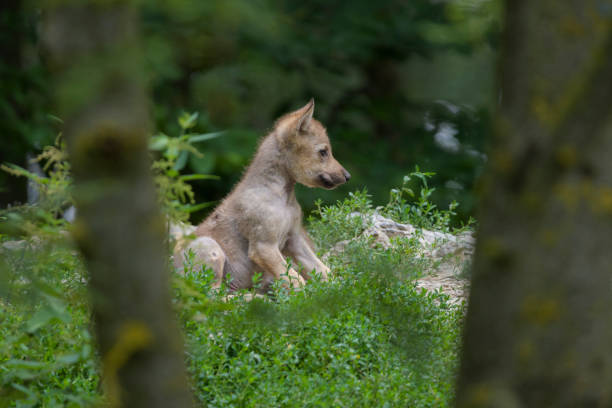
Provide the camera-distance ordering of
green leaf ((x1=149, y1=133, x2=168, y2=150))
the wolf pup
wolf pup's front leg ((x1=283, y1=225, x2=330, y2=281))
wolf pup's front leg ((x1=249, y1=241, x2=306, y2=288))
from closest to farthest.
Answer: green leaf ((x1=149, y1=133, x2=168, y2=150)) → wolf pup's front leg ((x1=249, y1=241, x2=306, y2=288)) → the wolf pup → wolf pup's front leg ((x1=283, y1=225, x2=330, y2=281))

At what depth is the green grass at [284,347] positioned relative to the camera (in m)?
4.16

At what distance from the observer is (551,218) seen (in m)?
1.99

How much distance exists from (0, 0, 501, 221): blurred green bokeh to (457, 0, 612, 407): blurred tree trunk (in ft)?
19.3

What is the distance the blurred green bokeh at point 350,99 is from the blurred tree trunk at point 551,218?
19.3 ft

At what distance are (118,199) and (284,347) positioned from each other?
339cm

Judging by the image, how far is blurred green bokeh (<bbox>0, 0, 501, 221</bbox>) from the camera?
10000mm

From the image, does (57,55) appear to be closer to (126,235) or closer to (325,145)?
(126,235)

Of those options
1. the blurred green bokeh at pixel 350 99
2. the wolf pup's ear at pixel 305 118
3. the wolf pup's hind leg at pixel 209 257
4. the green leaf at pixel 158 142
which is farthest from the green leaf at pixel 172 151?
the blurred green bokeh at pixel 350 99

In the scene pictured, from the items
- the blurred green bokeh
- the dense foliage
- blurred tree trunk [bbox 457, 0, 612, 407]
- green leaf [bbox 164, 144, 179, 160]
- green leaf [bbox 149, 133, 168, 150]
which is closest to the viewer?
blurred tree trunk [bbox 457, 0, 612, 407]

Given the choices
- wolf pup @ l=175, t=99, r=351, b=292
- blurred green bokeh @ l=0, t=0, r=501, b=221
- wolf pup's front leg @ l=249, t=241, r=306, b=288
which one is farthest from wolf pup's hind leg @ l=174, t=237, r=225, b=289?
blurred green bokeh @ l=0, t=0, r=501, b=221

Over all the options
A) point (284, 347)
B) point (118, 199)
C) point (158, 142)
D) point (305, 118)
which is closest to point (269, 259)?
point (305, 118)

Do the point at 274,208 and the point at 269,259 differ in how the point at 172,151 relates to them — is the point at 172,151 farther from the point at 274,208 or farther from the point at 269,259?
the point at 274,208

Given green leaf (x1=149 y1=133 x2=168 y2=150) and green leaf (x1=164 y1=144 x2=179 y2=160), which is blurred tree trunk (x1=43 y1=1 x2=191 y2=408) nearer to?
green leaf (x1=149 y1=133 x2=168 y2=150)

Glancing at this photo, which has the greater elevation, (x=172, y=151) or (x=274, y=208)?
(x=172, y=151)
